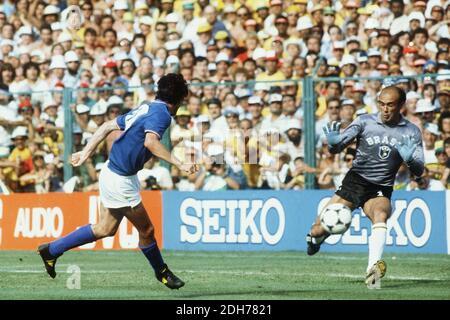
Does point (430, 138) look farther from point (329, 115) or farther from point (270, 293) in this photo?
A: point (270, 293)

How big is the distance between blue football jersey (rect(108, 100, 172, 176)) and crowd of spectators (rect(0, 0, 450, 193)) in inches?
255

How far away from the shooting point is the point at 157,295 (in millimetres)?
11641

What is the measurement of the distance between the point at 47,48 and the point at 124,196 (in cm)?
1216

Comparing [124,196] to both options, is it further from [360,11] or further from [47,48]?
[47,48]

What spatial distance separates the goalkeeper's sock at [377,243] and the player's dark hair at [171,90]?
270 cm

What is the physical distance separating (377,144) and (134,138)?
2980 millimetres

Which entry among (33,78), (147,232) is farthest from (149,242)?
(33,78)

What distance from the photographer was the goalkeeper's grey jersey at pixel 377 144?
13.0 m

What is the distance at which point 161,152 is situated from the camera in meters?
11.4

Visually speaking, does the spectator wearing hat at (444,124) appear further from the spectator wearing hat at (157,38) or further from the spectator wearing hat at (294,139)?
the spectator wearing hat at (157,38)

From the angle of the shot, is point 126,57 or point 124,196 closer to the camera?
point 124,196

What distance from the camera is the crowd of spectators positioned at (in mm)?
18328
